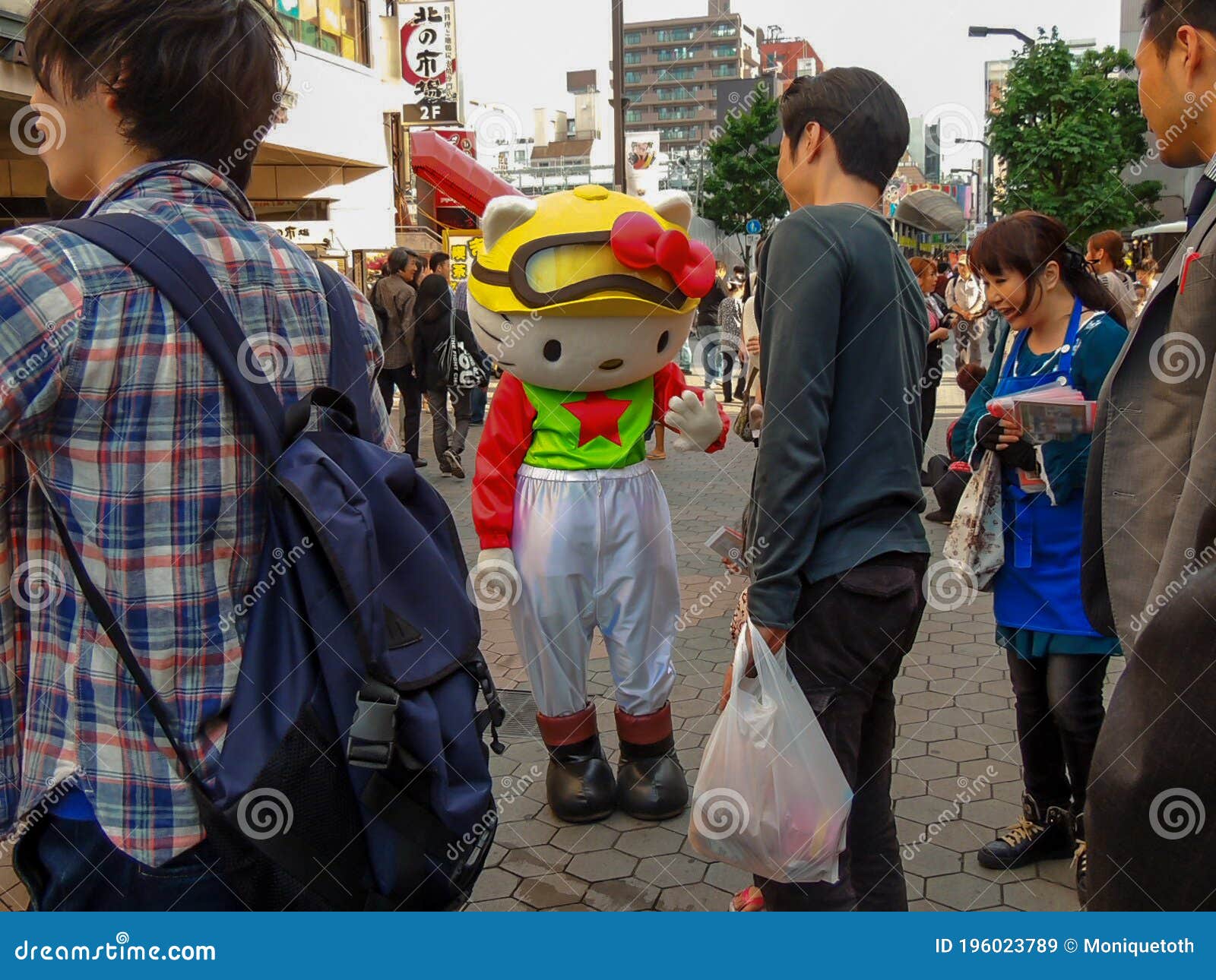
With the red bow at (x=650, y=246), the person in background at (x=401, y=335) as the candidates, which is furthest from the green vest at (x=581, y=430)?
the person in background at (x=401, y=335)

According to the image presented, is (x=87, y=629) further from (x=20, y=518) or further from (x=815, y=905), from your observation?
(x=815, y=905)

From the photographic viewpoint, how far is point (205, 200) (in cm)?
148

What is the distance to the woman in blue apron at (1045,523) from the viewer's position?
9.82ft

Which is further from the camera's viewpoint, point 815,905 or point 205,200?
point 815,905

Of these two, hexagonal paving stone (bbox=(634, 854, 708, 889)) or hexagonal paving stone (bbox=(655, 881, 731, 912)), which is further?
hexagonal paving stone (bbox=(634, 854, 708, 889))

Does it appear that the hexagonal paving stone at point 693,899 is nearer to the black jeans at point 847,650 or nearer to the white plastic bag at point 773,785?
the black jeans at point 847,650

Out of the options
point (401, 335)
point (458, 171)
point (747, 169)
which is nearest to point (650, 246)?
point (458, 171)

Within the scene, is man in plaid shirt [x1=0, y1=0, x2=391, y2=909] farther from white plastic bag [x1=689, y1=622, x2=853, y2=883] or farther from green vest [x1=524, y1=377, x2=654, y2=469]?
green vest [x1=524, y1=377, x2=654, y2=469]

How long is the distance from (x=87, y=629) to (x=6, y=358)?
366 millimetres

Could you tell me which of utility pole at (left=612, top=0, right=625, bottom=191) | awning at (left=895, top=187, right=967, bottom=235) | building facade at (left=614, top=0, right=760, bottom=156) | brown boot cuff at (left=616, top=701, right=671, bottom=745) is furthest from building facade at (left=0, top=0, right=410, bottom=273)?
building facade at (left=614, top=0, right=760, bottom=156)

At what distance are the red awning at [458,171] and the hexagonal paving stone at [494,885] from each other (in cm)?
255

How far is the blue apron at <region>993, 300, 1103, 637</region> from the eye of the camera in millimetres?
2984

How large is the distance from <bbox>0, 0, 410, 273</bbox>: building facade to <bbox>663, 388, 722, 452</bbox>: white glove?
11889mm

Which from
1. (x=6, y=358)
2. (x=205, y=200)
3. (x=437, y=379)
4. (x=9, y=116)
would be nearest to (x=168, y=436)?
(x=6, y=358)
